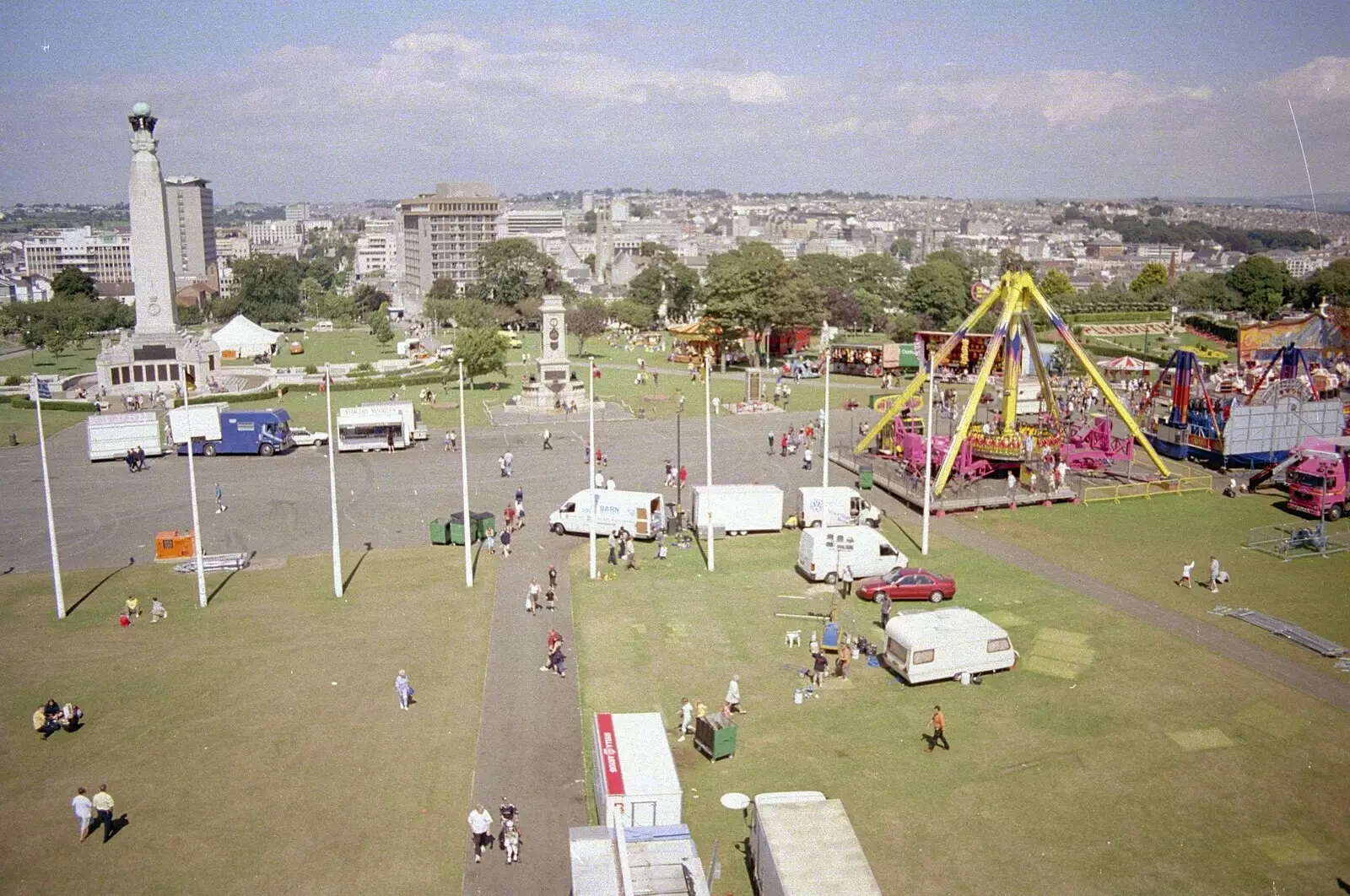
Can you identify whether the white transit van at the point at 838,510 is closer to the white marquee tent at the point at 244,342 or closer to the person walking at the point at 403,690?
the person walking at the point at 403,690

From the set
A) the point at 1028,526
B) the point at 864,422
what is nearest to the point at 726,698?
the point at 1028,526

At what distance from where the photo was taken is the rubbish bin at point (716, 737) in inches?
842

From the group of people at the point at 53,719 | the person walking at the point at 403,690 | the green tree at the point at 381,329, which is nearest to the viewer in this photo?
the group of people at the point at 53,719

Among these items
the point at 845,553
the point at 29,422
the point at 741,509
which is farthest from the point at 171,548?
the point at 29,422

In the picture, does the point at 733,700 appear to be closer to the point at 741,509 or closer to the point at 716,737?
the point at 716,737

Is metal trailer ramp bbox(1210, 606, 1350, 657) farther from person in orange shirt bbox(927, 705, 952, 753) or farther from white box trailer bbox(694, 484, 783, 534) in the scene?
white box trailer bbox(694, 484, 783, 534)

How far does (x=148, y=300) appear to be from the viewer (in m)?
72.9

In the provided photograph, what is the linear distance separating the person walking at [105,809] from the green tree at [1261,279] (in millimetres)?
133110

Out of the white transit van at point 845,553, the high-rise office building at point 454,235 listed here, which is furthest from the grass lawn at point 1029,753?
the high-rise office building at point 454,235

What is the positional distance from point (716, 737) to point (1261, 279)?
126 meters

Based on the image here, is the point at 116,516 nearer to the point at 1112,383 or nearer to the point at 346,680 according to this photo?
the point at 346,680

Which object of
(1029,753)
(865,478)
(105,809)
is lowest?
(1029,753)

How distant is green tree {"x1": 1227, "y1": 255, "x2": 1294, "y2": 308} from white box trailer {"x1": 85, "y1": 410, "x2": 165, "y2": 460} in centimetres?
12079

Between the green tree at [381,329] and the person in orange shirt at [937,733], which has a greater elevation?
the green tree at [381,329]
